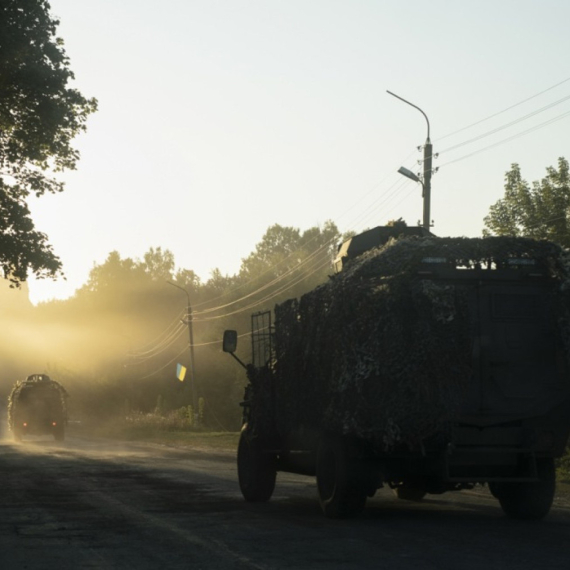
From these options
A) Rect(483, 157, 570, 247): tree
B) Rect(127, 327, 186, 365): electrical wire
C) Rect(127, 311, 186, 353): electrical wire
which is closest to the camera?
Rect(483, 157, 570, 247): tree

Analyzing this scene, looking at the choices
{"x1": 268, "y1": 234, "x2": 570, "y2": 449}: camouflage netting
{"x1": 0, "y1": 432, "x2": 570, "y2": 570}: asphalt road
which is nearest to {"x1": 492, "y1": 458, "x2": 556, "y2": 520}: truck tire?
{"x1": 0, "y1": 432, "x2": 570, "y2": 570}: asphalt road

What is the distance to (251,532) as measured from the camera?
12.1 meters

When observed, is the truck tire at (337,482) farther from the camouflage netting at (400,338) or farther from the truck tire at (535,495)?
the truck tire at (535,495)

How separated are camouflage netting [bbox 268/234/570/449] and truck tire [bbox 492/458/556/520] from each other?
175 cm

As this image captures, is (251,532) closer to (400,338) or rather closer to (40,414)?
(400,338)

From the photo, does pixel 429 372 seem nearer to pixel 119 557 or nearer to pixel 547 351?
pixel 547 351

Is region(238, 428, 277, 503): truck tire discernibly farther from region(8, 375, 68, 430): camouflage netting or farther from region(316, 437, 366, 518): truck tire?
region(8, 375, 68, 430): camouflage netting

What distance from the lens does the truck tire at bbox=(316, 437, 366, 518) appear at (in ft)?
42.8

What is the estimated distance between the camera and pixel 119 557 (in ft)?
34.0

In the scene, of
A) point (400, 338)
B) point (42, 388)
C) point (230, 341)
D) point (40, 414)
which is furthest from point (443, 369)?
point (42, 388)

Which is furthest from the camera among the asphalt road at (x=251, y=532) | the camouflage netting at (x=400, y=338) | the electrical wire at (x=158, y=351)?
the electrical wire at (x=158, y=351)

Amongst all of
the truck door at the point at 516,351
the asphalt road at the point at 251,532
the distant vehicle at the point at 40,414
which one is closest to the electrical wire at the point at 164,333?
the distant vehicle at the point at 40,414

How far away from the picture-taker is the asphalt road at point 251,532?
10.0 m

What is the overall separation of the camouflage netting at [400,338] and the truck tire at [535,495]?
1754mm
